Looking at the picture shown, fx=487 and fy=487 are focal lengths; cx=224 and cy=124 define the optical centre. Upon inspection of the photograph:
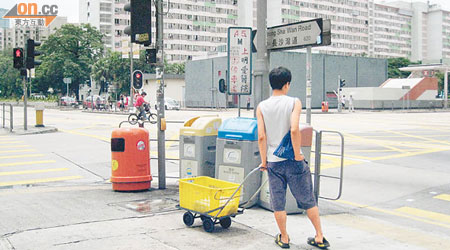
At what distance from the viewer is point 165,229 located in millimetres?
5766

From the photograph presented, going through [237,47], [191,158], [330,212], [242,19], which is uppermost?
[242,19]

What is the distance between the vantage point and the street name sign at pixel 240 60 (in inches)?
342

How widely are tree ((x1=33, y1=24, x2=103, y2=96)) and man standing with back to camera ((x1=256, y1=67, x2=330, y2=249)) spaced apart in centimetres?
7886

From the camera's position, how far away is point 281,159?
4891mm

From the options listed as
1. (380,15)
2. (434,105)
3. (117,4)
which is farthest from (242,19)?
(434,105)

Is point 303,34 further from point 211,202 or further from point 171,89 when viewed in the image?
point 171,89

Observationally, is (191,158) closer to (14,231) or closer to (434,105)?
(14,231)

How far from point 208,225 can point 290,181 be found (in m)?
1.23

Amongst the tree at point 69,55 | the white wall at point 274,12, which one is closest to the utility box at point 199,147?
the tree at point 69,55

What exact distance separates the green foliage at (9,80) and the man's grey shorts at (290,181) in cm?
10444

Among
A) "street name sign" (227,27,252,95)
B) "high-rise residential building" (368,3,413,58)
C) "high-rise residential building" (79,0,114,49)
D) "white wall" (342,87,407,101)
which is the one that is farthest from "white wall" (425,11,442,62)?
"street name sign" (227,27,252,95)

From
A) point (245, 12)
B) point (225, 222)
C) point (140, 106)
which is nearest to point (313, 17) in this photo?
point (245, 12)

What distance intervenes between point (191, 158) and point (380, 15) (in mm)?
160766

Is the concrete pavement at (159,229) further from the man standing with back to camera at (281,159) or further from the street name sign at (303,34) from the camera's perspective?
the street name sign at (303,34)
